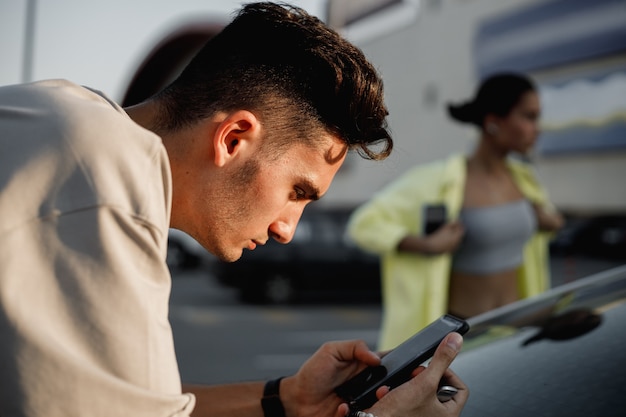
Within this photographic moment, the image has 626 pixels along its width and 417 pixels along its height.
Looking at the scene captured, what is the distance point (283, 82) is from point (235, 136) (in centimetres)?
15

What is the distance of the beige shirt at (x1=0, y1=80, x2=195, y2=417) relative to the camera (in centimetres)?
92

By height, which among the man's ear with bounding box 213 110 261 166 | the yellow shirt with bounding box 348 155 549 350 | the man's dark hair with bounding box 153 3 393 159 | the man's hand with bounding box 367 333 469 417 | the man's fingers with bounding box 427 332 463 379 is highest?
the man's dark hair with bounding box 153 3 393 159

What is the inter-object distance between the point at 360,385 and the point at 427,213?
5.25ft

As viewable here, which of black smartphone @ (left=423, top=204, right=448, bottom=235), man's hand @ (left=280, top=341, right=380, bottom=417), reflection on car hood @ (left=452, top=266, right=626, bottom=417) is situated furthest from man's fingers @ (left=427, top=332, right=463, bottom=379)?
black smartphone @ (left=423, top=204, right=448, bottom=235)

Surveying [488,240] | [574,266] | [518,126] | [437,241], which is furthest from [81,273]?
[574,266]

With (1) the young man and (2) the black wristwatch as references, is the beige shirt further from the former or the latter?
(2) the black wristwatch

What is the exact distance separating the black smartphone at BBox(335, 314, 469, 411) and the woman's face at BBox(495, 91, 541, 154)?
180cm

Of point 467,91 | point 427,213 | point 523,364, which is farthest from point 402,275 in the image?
point 467,91

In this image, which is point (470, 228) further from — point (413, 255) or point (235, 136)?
point (235, 136)

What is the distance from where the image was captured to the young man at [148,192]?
93 cm

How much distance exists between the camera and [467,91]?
780 inches

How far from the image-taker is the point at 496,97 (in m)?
3.20

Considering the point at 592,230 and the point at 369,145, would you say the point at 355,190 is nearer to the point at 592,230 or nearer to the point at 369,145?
the point at 592,230

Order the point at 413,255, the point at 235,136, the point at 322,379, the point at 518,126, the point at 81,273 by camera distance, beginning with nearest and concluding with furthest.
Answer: the point at 81,273
the point at 235,136
the point at 322,379
the point at 413,255
the point at 518,126
